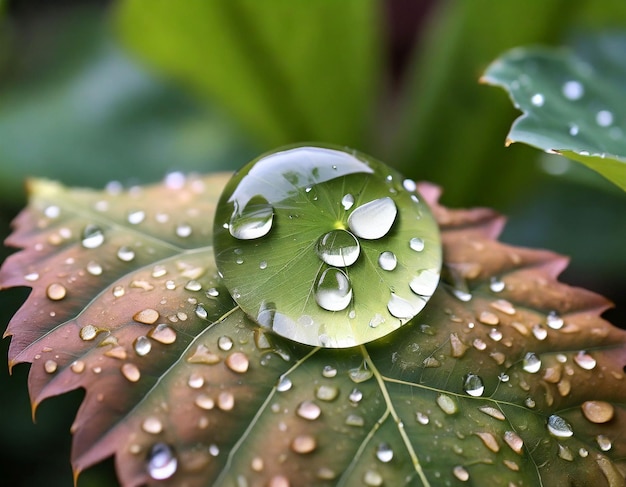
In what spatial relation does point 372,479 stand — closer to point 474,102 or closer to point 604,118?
point 604,118

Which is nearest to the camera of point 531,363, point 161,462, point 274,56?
point 161,462

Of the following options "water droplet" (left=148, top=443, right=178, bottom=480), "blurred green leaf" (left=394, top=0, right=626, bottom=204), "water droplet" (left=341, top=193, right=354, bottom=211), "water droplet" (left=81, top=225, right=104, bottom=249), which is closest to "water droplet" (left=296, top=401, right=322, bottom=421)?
"water droplet" (left=148, top=443, right=178, bottom=480)

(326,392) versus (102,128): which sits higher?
(326,392)

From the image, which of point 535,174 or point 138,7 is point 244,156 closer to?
point 138,7

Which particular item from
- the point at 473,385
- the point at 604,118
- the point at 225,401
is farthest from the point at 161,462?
the point at 604,118

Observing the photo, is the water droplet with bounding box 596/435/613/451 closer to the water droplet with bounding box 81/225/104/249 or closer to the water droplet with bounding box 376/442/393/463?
the water droplet with bounding box 376/442/393/463

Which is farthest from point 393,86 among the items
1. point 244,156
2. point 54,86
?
point 54,86
